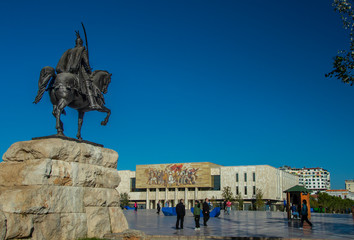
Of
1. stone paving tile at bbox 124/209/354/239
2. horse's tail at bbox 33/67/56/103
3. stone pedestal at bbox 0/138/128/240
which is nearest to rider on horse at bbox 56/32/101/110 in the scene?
horse's tail at bbox 33/67/56/103

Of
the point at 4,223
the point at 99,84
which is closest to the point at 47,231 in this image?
the point at 4,223

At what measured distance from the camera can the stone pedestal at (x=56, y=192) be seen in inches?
324

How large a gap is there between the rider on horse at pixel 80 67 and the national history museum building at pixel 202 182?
69.2 meters

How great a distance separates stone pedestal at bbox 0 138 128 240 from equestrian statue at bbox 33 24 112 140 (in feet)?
3.21

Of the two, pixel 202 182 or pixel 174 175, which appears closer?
pixel 202 182

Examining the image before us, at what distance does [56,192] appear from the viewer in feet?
29.7

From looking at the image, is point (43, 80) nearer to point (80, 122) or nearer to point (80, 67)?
point (80, 67)

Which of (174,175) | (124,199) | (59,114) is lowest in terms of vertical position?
(124,199)

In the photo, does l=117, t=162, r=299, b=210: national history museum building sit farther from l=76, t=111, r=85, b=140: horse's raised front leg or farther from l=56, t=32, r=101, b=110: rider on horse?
l=56, t=32, r=101, b=110: rider on horse

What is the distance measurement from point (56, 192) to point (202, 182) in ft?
249

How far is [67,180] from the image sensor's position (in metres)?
9.53

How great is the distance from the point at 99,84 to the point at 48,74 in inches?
73.6

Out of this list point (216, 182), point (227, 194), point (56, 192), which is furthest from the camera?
point (216, 182)

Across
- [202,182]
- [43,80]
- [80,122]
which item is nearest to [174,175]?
[202,182]
